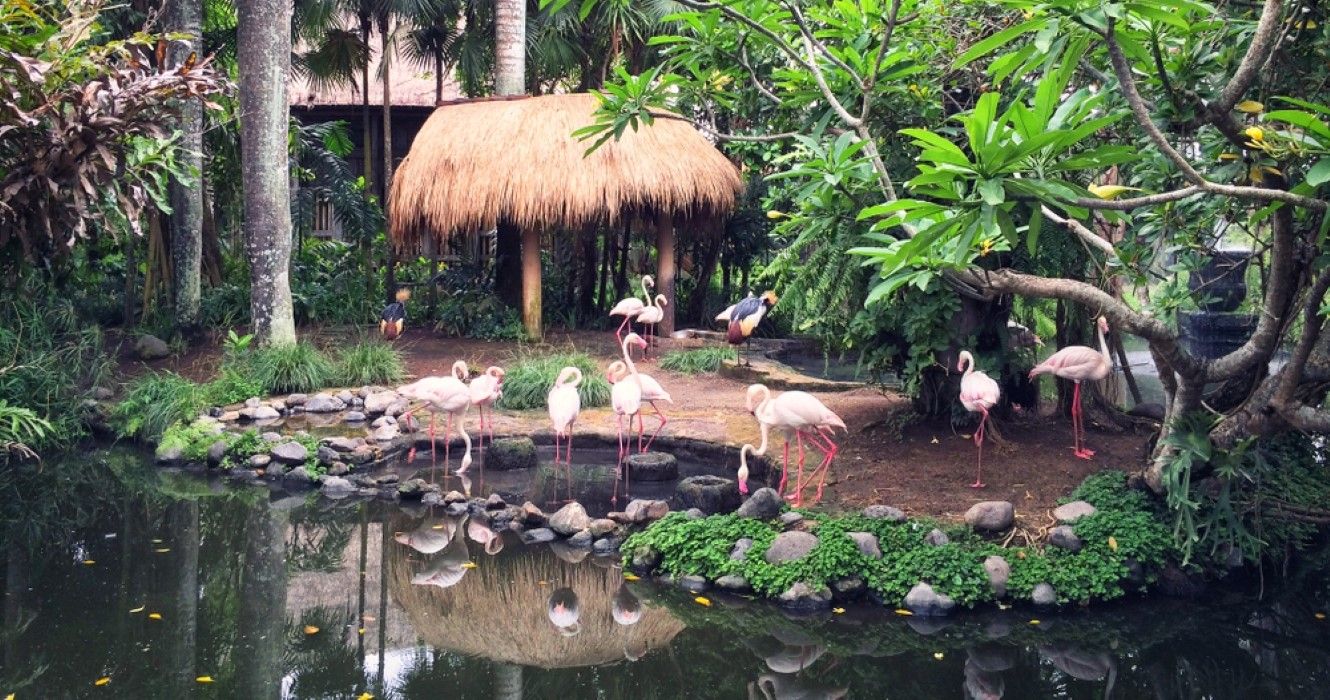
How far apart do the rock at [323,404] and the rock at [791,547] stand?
510 centimetres

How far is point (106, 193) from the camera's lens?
26.0ft

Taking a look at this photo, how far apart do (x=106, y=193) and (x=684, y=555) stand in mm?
4826

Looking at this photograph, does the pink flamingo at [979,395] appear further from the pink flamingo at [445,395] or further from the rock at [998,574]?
the pink flamingo at [445,395]

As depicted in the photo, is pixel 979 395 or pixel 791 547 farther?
pixel 979 395

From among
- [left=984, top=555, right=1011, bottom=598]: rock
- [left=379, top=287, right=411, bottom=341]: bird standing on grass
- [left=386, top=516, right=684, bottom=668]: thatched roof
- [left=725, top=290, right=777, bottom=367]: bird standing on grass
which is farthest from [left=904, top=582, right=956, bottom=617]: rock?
[left=379, top=287, right=411, bottom=341]: bird standing on grass

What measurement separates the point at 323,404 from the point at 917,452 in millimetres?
5122

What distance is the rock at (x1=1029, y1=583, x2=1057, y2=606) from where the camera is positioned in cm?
571

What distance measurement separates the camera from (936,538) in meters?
5.98

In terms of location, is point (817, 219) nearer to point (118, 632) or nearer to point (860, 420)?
point (860, 420)

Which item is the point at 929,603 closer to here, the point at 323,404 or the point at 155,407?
the point at 323,404

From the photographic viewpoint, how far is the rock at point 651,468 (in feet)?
26.6

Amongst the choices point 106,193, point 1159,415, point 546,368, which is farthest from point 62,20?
point 1159,415

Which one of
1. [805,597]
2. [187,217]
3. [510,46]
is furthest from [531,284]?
[805,597]

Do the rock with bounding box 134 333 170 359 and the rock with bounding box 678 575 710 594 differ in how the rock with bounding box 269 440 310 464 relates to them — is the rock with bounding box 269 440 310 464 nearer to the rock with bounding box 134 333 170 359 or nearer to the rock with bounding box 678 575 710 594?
the rock with bounding box 678 575 710 594
